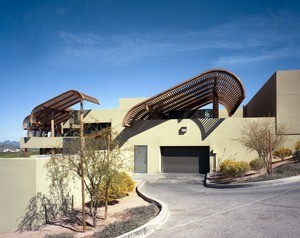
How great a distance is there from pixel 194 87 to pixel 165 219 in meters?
16.1

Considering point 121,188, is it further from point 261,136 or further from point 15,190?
point 261,136

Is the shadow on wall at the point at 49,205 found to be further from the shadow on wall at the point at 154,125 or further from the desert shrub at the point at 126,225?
the shadow on wall at the point at 154,125

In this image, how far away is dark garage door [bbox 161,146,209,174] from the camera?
2511 cm

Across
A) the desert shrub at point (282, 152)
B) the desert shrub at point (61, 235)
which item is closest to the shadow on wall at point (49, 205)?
Result: the desert shrub at point (61, 235)

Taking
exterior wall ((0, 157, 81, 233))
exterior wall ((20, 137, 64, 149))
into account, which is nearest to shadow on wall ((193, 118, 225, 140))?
exterior wall ((20, 137, 64, 149))

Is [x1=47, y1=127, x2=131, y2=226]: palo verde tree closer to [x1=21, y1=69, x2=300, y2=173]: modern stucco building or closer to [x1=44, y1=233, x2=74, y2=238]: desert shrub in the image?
[x1=44, y1=233, x2=74, y2=238]: desert shrub

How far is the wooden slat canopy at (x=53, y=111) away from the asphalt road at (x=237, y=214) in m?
18.0

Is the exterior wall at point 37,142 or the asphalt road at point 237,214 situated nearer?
the asphalt road at point 237,214

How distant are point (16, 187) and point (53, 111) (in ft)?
72.3

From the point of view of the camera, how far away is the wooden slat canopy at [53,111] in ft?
96.5

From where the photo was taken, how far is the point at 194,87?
24578mm

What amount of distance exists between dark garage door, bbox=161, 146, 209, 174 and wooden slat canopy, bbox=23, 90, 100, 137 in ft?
32.6

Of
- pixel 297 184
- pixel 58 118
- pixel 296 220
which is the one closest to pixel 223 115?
pixel 58 118

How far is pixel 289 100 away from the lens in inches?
905
